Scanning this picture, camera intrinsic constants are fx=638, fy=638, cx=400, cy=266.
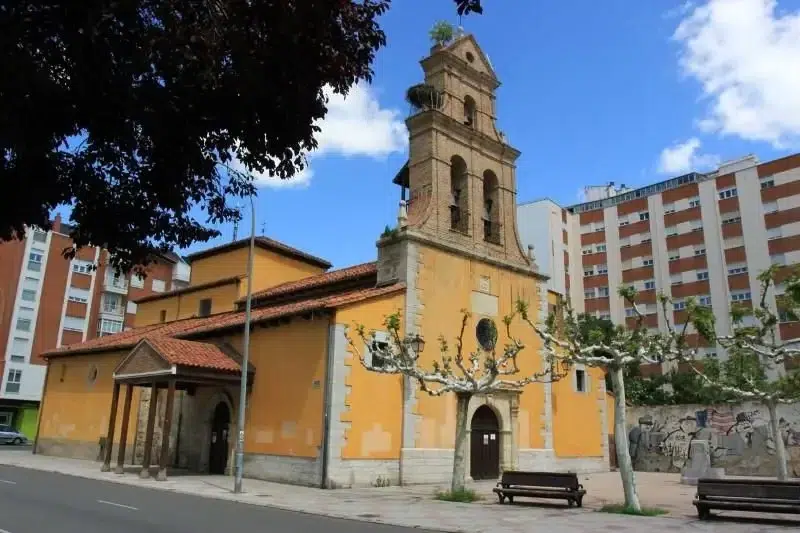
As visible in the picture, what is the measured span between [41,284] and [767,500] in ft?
175

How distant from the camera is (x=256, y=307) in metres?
27.0

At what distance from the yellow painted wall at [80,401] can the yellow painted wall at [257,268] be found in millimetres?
6519

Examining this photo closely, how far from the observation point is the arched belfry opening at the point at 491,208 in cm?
2456

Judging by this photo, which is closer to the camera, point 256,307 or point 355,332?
point 355,332

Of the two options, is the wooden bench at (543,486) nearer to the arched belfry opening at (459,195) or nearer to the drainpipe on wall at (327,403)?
the drainpipe on wall at (327,403)

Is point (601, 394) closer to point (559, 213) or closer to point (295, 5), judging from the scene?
point (295, 5)

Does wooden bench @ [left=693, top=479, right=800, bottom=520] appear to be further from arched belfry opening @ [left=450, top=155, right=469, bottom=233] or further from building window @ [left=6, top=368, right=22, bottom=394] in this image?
building window @ [left=6, top=368, right=22, bottom=394]

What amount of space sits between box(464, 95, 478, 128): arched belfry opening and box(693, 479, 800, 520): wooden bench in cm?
1634

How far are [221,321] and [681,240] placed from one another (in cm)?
4285

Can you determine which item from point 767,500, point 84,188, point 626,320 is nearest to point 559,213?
point 626,320

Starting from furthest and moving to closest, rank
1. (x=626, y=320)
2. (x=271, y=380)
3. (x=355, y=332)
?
(x=626, y=320), (x=271, y=380), (x=355, y=332)

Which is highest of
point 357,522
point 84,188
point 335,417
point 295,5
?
point 295,5

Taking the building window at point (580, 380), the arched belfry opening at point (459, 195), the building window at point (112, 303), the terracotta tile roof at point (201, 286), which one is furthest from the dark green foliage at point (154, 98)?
the building window at point (112, 303)

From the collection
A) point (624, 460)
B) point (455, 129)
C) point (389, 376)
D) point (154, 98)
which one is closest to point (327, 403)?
point (389, 376)
